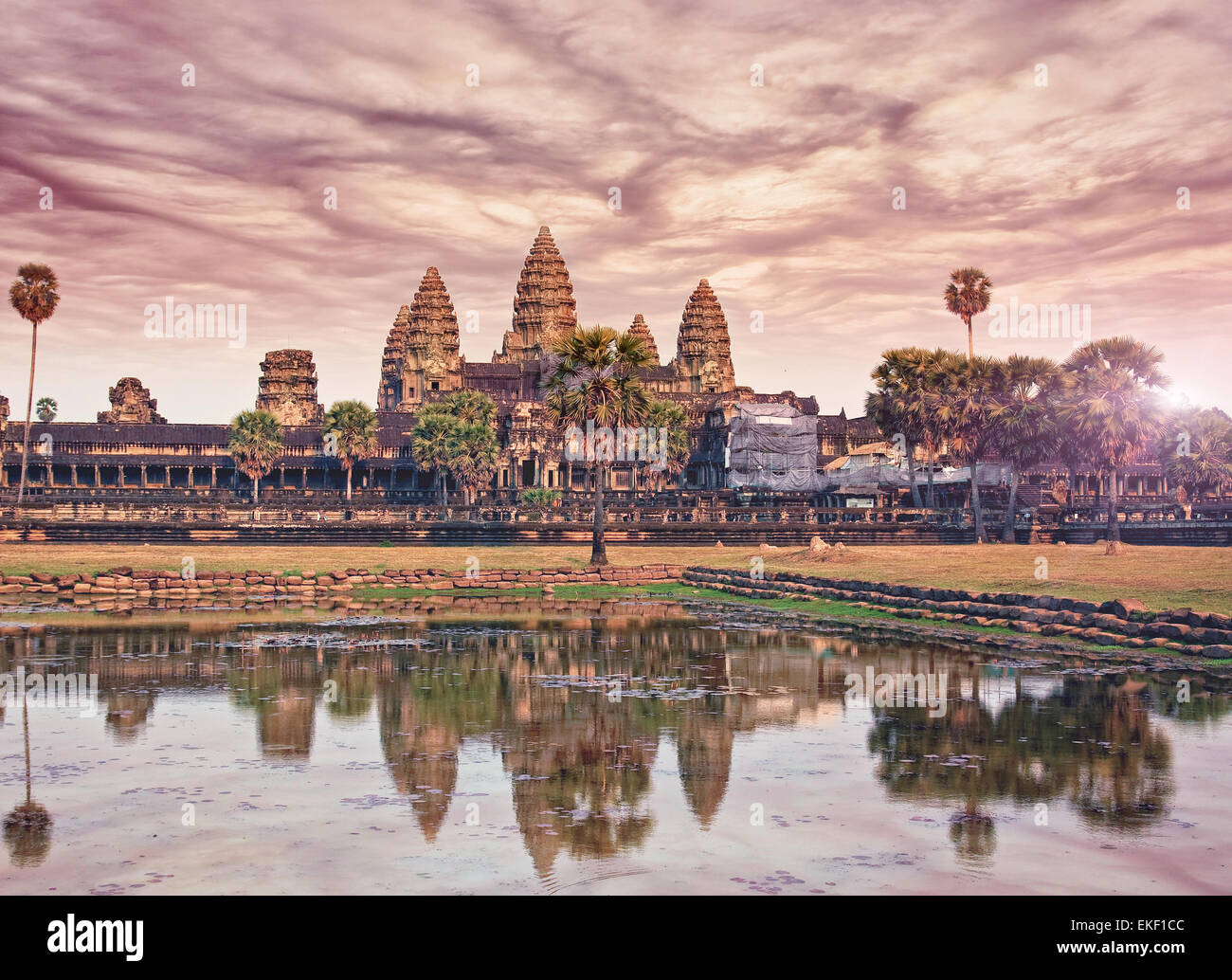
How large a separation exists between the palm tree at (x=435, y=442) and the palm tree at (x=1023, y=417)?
40.7 metres

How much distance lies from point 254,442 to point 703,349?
65.8 metres

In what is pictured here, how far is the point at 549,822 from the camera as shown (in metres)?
9.17

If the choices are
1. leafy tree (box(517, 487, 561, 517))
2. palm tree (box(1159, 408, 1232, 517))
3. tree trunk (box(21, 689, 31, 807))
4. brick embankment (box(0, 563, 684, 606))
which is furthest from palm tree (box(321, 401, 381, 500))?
tree trunk (box(21, 689, 31, 807))

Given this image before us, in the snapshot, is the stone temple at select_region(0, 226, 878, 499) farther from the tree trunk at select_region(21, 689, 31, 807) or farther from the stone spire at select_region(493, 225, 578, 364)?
the tree trunk at select_region(21, 689, 31, 807)

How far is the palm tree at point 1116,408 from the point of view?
1938 inches

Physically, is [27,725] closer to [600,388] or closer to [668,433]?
[600,388]

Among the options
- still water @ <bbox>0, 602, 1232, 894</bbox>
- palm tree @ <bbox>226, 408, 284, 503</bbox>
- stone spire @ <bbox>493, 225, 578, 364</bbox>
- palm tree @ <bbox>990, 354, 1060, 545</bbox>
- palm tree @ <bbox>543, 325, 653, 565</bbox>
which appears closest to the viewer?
still water @ <bbox>0, 602, 1232, 894</bbox>

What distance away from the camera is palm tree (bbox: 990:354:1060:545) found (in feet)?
186

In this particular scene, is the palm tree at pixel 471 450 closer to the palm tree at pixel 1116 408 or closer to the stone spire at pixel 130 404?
the palm tree at pixel 1116 408

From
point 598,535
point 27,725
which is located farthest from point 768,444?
point 27,725

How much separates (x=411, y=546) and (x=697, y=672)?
36317 millimetres

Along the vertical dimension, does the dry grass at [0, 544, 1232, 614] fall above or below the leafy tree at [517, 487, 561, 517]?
below

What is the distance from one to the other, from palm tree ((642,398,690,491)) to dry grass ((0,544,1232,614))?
3769 centimetres

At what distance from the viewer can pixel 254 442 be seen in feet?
297
